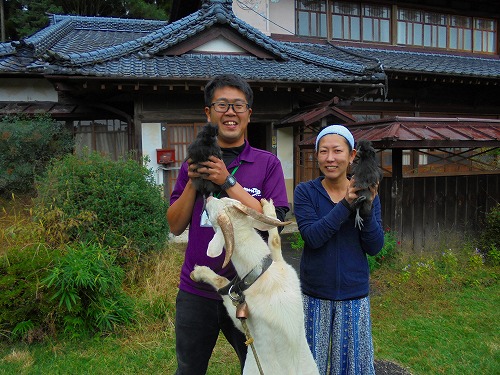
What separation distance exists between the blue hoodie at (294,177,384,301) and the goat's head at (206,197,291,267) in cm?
59

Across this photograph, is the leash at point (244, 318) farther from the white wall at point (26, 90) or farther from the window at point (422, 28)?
the window at point (422, 28)

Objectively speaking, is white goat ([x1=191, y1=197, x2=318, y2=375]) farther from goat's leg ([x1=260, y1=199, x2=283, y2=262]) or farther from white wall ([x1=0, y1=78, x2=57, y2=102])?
white wall ([x1=0, y1=78, x2=57, y2=102])

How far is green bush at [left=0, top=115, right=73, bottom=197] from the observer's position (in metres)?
7.84

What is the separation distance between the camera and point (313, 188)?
98.3 inches

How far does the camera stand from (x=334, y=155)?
7.67 ft

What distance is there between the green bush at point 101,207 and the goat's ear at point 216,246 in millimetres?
3525

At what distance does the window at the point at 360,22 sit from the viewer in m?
11.9

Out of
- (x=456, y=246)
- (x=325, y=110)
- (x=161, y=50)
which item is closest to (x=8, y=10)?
(x=161, y=50)

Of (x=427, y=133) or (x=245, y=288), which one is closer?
(x=245, y=288)

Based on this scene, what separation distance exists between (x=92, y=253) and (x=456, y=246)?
240 inches

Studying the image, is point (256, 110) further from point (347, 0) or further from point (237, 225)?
point (237, 225)

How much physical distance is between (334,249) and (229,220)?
983mm

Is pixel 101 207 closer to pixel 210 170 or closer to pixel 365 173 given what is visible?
pixel 210 170

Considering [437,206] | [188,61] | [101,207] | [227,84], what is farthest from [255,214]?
[188,61]
